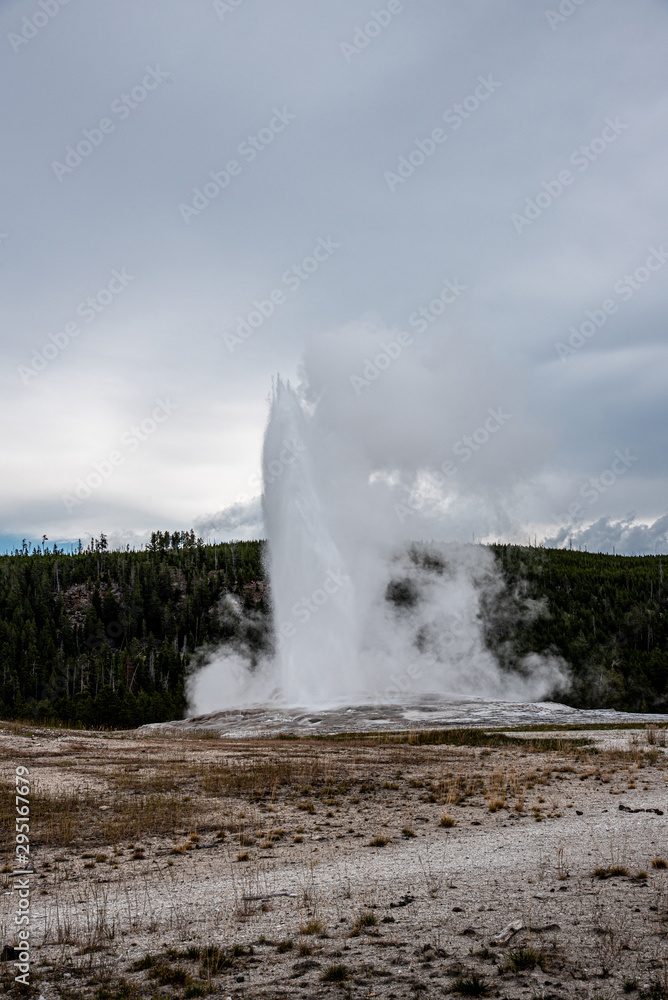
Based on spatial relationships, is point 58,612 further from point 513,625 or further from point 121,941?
point 121,941

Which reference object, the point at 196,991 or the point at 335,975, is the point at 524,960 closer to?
the point at 335,975

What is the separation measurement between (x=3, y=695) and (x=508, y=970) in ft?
300

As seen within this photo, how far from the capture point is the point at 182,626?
109 metres

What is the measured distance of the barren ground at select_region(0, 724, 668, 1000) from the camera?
22.5 ft

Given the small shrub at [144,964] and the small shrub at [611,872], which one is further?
the small shrub at [611,872]

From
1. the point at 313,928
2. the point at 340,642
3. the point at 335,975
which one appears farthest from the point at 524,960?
the point at 340,642

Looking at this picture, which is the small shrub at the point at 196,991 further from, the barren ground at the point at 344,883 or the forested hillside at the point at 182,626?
the forested hillside at the point at 182,626

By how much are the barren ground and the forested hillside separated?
58.0 m

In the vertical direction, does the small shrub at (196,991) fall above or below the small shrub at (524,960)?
above

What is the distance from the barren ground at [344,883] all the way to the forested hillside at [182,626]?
5802 centimetres

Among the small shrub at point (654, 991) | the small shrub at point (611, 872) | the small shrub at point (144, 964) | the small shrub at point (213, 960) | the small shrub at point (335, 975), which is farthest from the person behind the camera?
the small shrub at point (611, 872)

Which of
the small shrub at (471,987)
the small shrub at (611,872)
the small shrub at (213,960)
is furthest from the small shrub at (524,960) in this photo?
the small shrub at (611,872)

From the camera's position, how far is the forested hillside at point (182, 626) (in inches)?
3184

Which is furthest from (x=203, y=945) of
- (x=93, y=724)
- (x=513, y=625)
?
(x=513, y=625)
